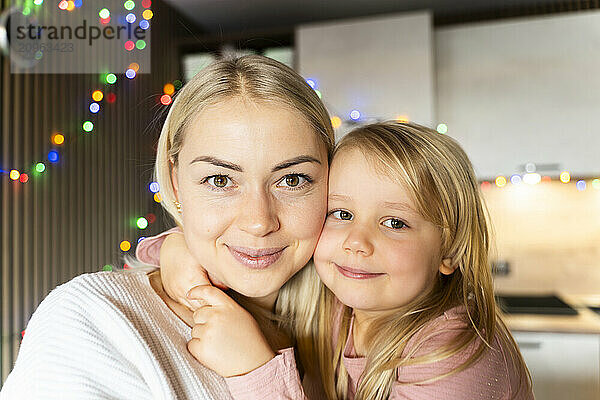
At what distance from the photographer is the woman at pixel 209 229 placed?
0.74m

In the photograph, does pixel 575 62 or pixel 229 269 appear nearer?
pixel 229 269

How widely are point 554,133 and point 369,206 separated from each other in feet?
7.34

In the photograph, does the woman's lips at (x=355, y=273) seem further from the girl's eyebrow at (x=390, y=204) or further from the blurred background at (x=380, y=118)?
the blurred background at (x=380, y=118)

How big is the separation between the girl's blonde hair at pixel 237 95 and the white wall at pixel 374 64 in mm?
2056

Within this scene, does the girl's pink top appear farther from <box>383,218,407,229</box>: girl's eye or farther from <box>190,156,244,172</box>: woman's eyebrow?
<box>190,156,244,172</box>: woman's eyebrow

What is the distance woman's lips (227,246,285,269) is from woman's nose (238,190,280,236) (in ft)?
0.13

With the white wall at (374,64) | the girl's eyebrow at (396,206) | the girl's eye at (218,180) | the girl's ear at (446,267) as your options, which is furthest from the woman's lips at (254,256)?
Answer: the white wall at (374,64)

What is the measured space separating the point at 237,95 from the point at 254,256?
0.26 metres

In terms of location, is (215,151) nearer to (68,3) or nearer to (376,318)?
(376,318)

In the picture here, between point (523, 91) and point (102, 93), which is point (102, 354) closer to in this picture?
point (102, 93)

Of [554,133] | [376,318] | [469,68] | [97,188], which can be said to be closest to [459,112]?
[469,68]

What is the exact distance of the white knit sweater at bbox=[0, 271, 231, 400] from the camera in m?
0.71

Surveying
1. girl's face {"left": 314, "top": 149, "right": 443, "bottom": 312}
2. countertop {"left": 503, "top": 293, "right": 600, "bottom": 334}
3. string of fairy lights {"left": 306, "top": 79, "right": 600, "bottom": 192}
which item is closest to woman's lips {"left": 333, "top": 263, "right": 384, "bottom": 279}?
girl's face {"left": 314, "top": 149, "right": 443, "bottom": 312}

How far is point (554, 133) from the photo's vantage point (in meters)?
2.88
